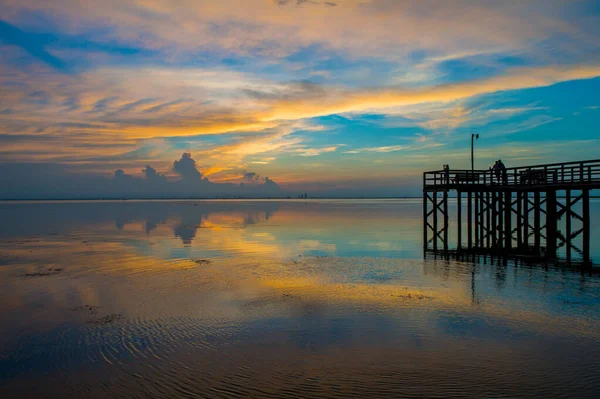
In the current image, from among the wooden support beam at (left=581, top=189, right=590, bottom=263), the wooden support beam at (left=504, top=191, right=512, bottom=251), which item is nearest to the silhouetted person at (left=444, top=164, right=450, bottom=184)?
the wooden support beam at (left=504, top=191, right=512, bottom=251)

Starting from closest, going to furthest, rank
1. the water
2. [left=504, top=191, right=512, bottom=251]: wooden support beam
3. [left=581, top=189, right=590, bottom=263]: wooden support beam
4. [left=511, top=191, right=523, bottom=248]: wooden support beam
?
the water → [left=581, top=189, right=590, bottom=263]: wooden support beam → [left=504, top=191, right=512, bottom=251]: wooden support beam → [left=511, top=191, right=523, bottom=248]: wooden support beam

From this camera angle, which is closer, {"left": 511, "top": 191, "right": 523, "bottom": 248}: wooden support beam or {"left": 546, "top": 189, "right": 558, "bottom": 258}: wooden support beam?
{"left": 546, "top": 189, "right": 558, "bottom": 258}: wooden support beam

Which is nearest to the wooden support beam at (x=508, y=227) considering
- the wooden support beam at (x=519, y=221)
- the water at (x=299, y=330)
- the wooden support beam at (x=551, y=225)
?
the wooden support beam at (x=519, y=221)

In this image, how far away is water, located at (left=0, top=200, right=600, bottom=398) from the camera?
9.54 m

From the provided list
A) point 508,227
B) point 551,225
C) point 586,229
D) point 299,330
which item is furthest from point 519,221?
point 299,330

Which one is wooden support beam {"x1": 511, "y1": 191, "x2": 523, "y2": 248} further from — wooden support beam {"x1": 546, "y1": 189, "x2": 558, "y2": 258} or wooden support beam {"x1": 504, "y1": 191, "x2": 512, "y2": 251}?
wooden support beam {"x1": 546, "y1": 189, "x2": 558, "y2": 258}

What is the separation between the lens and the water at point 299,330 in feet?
31.3

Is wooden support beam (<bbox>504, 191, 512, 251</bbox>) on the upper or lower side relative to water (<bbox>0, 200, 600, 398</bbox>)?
upper

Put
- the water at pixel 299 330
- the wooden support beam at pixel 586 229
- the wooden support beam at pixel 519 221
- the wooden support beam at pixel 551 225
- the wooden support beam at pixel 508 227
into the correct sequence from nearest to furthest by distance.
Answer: the water at pixel 299 330
the wooden support beam at pixel 586 229
the wooden support beam at pixel 551 225
the wooden support beam at pixel 508 227
the wooden support beam at pixel 519 221

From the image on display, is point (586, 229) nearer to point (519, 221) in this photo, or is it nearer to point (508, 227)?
point (508, 227)

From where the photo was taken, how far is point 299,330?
1292 cm

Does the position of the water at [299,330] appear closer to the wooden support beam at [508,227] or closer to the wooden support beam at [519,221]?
the wooden support beam at [508,227]

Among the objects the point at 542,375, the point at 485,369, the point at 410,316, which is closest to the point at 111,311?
the point at 410,316

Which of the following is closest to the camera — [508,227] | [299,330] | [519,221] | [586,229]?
[299,330]
